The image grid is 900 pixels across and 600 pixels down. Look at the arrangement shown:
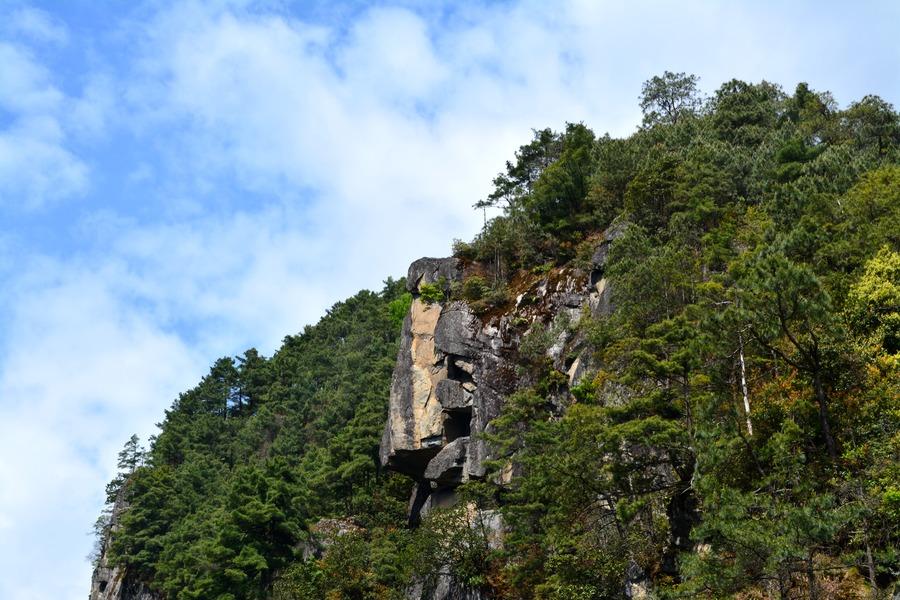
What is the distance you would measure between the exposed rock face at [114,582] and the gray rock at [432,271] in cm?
2779

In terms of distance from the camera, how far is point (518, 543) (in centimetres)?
2445

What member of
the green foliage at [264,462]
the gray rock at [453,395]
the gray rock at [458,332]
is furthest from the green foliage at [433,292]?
the green foliage at [264,462]

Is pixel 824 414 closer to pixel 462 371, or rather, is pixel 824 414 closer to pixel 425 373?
pixel 462 371

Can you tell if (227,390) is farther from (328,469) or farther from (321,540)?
(321,540)

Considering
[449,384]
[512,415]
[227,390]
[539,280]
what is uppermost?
[227,390]

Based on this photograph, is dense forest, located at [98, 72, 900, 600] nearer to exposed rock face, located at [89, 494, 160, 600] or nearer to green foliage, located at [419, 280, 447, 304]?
exposed rock face, located at [89, 494, 160, 600]

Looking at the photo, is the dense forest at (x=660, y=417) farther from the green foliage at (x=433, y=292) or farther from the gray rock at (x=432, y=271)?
the green foliage at (x=433, y=292)

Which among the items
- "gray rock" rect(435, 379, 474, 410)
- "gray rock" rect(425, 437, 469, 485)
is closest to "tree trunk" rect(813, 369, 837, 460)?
"gray rock" rect(425, 437, 469, 485)

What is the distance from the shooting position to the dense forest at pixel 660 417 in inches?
638

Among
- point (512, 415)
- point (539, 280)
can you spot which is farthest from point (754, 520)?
point (539, 280)

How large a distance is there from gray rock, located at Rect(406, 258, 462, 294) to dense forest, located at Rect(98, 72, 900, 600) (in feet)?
3.95

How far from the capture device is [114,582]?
55.6 meters

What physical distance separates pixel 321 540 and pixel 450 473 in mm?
7564

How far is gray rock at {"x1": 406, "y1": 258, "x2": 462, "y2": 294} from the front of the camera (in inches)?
1565
